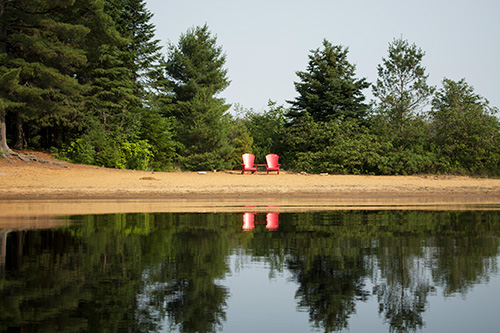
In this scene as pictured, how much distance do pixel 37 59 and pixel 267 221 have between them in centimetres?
2453

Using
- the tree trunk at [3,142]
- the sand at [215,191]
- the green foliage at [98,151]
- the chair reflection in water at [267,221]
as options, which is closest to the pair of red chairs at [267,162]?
the sand at [215,191]

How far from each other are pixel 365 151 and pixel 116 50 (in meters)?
17.2

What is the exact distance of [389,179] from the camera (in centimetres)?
2770

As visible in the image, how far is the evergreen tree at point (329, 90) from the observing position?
37.7 meters

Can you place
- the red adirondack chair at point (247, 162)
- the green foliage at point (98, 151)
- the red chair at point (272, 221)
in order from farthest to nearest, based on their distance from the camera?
the green foliage at point (98, 151)
the red adirondack chair at point (247, 162)
the red chair at point (272, 221)

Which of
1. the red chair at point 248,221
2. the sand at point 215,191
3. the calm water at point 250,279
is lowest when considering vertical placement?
the calm water at point 250,279

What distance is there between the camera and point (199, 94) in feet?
126

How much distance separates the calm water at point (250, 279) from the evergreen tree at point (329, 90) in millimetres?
27173

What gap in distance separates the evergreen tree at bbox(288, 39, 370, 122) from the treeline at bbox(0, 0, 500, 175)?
8 cm

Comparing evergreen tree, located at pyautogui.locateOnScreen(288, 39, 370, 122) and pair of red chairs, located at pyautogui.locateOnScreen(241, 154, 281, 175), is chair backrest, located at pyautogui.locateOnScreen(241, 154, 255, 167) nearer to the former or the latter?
→ pair of red chairs, located at pyautogui.locateOnScreen(241, 154, 281, 175)

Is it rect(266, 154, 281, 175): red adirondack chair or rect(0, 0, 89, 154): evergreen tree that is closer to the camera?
rect(0, 0, 89, 154): evergreen tree

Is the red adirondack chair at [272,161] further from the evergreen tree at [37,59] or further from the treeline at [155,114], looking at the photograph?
the evergreen tree at [37,59]

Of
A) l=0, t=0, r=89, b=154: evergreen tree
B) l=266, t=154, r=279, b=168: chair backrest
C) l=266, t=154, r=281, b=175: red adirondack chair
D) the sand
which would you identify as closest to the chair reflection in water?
the sand

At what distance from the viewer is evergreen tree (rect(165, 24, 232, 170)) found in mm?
36688
